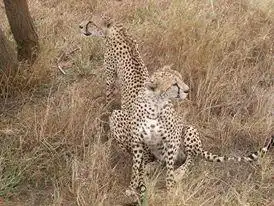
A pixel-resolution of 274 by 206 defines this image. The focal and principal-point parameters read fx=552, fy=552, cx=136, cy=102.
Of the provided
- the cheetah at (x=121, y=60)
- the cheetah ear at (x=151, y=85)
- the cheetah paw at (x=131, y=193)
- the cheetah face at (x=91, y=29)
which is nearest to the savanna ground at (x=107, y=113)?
the cheetah paw at (x=131, y=193)

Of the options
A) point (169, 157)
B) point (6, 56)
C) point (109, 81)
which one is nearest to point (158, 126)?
point (169, 157)

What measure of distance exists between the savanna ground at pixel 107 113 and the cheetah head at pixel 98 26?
38cm

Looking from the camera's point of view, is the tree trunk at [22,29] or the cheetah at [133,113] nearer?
the cheetah at [133,113]

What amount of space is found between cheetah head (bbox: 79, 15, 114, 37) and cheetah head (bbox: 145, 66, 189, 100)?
1.07 metres

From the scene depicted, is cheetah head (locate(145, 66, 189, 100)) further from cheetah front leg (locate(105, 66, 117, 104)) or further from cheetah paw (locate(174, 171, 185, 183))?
cheetah front leg (locate(105, 66, 117, 104))

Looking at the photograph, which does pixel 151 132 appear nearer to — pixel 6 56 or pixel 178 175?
pixel 178 175

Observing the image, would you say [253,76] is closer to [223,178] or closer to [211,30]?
[211,30]

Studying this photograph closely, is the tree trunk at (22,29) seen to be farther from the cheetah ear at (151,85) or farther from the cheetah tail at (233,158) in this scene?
the cheetah tail at (233,158)

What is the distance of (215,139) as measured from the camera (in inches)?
148

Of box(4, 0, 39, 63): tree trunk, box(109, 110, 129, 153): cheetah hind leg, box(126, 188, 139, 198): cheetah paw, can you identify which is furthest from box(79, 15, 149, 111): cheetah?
box(126, 188, 139, 198): cheetah paw

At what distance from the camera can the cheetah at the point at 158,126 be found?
3188 millimetres

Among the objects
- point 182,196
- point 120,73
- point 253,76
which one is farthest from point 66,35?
point 182,196

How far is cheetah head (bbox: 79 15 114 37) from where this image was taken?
4.16m

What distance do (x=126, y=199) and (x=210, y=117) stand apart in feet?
3.36
